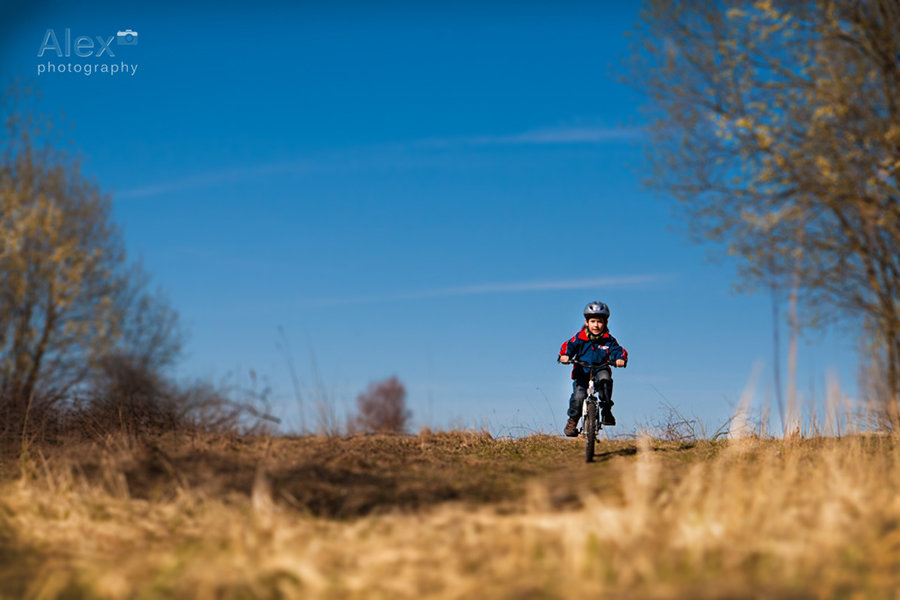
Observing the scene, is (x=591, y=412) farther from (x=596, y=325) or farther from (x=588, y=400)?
(x=596, y=325)

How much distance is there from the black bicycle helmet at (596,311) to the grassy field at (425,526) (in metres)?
2.20

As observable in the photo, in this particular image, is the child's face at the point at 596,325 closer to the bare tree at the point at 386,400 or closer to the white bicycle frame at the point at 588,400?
the white bicycle frame at the point at 588,400

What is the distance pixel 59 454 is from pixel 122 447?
2.14 ft

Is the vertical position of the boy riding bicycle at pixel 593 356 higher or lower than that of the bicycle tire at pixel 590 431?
higher

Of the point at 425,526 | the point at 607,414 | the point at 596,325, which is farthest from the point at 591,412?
the point at 425,526

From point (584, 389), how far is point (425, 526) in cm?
560

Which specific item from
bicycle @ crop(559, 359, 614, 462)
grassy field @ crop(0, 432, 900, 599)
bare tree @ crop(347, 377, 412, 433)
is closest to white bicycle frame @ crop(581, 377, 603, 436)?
bicycle @ crop(559, 359, 614, 462)

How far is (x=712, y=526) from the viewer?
4855mm

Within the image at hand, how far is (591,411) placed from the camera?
948cm

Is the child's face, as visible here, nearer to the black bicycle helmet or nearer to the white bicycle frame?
the black bicycle helmet

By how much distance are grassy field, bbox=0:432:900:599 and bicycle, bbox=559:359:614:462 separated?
1.09 feet

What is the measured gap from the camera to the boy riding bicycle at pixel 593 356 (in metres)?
10.1

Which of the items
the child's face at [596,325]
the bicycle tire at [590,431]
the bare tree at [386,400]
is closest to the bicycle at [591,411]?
the bicycle tire at [590,431]

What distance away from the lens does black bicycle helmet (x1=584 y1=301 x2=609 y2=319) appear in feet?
35.1
